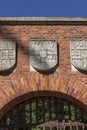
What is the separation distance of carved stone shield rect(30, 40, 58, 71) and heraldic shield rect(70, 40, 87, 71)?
0.33 m

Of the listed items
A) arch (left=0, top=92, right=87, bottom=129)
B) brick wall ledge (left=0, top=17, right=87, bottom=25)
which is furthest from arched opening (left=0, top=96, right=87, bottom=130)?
brick wall ledge (left=0, top=17, right=87, bottom=25)

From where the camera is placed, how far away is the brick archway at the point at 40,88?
19.3 feet

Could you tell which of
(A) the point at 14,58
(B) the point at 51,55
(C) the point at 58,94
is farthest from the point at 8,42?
(C) the point at 58,94

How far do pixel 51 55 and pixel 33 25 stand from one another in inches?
27.6

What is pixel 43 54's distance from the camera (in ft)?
19.9

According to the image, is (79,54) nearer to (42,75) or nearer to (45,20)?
(42,75)

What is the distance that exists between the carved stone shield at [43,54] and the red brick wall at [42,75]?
99 millimetres

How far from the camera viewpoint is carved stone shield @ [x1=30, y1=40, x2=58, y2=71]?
6.02 meters

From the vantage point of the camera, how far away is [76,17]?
6379 mm

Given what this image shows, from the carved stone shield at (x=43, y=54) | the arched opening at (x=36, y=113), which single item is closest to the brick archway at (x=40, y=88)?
the carved stone shield at (x=43, y=54)

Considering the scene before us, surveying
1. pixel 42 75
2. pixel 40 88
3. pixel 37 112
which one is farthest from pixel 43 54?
pixel 37 112

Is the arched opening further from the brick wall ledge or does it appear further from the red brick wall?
the brick wall ledge

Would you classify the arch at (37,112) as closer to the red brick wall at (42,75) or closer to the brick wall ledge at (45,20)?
the red brick wall at (42,75)

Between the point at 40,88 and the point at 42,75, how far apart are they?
246mm
